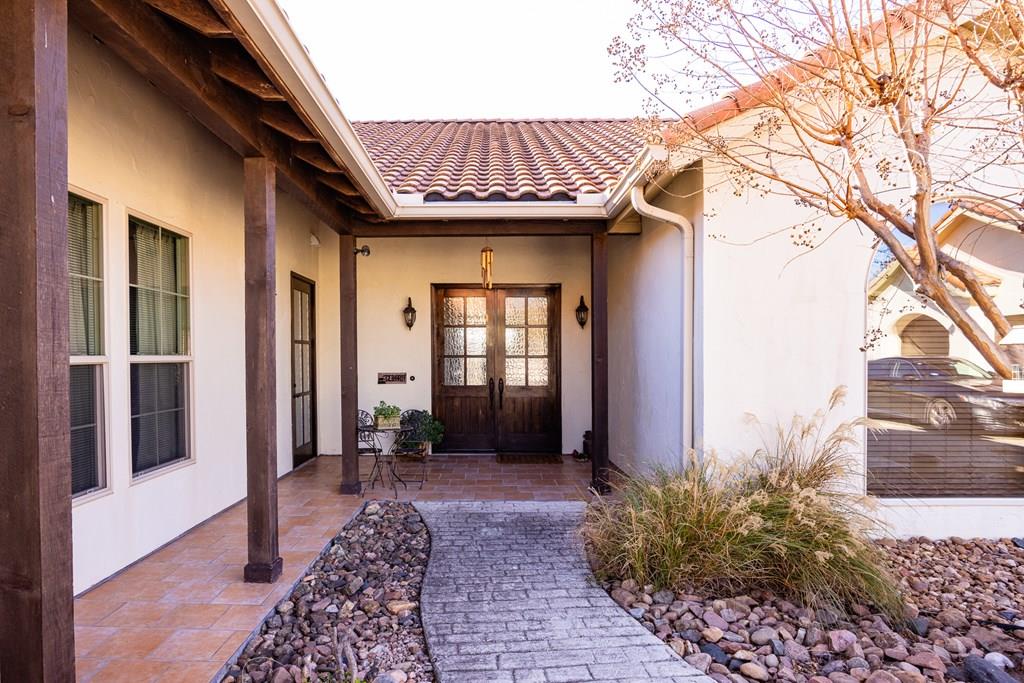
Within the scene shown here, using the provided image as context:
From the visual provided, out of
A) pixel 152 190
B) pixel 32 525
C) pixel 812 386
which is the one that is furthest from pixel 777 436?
pixel 152 190

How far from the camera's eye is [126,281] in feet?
11.6

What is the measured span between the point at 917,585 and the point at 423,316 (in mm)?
5574

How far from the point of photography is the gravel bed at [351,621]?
2.48m

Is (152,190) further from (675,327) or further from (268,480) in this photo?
(675,327)

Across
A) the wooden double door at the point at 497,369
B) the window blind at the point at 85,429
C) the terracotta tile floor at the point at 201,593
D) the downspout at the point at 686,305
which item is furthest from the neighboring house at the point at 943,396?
the window blind at the point at 85,429

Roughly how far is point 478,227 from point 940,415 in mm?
4209

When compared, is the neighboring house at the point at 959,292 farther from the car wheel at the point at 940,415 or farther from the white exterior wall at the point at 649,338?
the white exterior wall at the point at 649,338

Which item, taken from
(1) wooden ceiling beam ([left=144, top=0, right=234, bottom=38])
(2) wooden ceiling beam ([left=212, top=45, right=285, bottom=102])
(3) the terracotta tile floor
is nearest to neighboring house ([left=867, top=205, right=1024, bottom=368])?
(3) the terracotta tile floor

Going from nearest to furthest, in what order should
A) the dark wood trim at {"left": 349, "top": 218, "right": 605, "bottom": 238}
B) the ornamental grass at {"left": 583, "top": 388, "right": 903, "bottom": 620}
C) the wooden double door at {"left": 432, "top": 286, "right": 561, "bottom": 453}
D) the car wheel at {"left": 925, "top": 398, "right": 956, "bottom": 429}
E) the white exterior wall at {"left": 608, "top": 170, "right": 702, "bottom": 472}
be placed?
the ornamental grass at {"left": 583, "top": 388, "right": 903, "bottom": 620}
the car wheel at {"left": 925, "top": 398, "right": 956, "bottom": 429}
the white exterior wall at {"left": 608, "top": 170, "right": 702, "bottom": 472}
the dark wood trim at {"left": 349, "top": 218, "right": 605, "bottom": 238}
the wooden double door at {"left": 432, "top": 286, "right": 561, "bottom": 453}

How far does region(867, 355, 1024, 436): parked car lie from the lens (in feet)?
14.3

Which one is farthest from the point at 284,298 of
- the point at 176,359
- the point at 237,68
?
the point at 237,68

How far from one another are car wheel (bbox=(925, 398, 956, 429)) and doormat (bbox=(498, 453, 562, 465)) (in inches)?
146

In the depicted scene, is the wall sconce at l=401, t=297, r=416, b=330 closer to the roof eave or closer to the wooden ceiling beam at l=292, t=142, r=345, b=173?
the roof eave

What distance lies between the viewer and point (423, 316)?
718 centimetres
